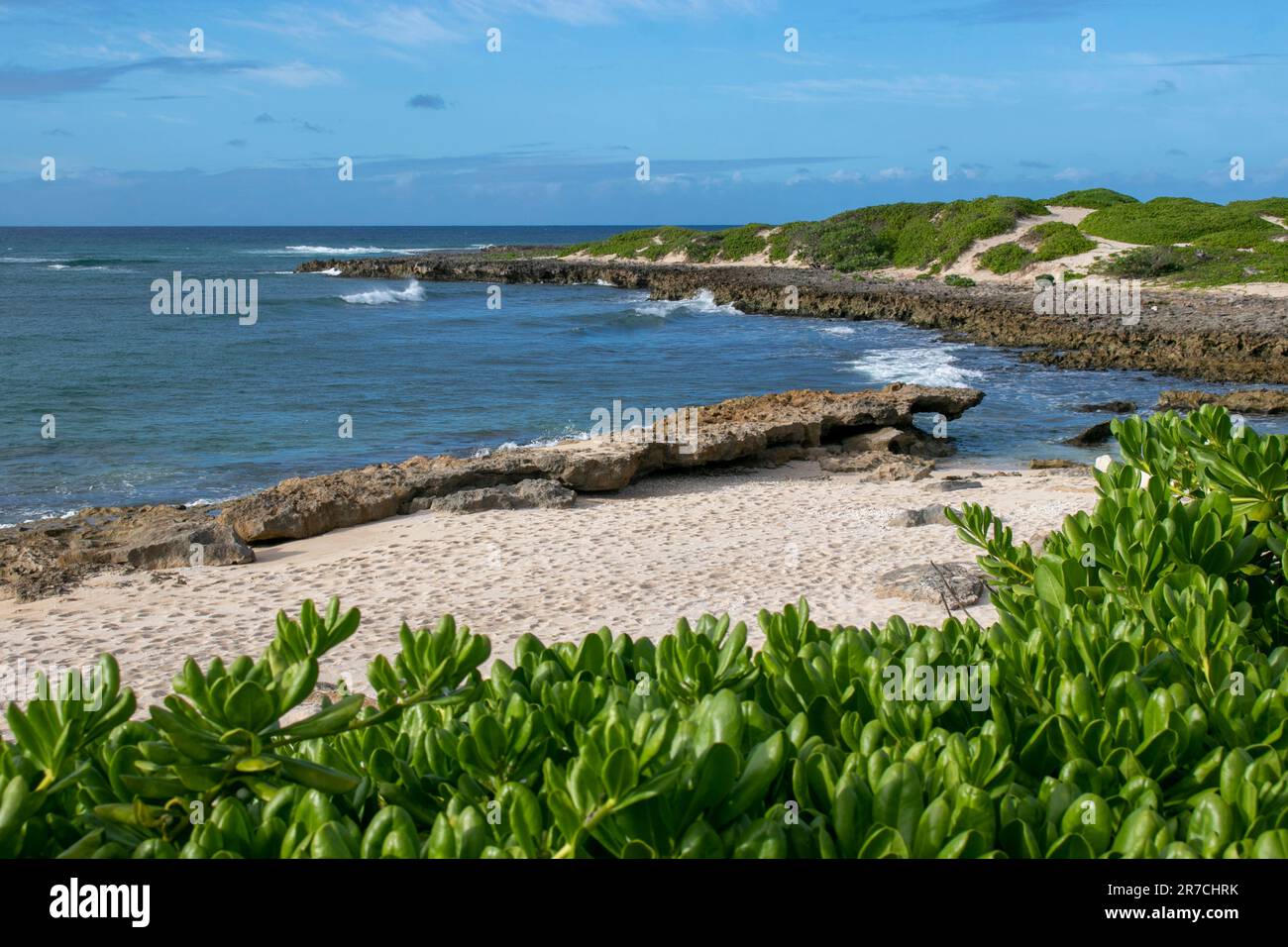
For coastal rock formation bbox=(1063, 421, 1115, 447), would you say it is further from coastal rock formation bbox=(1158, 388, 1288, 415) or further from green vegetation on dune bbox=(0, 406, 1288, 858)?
green vegetation on dune bbox=(0, 406, 1288, 858)

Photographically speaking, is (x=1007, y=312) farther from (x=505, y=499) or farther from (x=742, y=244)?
(x=742, y=244)

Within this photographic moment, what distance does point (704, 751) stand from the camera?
5.51 feet

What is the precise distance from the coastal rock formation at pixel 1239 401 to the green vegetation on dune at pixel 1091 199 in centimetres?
3763

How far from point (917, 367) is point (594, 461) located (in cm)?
1636

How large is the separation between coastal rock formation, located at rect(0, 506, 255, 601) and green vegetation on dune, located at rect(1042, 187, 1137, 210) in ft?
177

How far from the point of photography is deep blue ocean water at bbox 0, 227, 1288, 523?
60.0 ft

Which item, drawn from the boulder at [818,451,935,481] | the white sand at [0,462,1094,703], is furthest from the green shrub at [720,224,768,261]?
the white sand at [0,462,1094,703]
